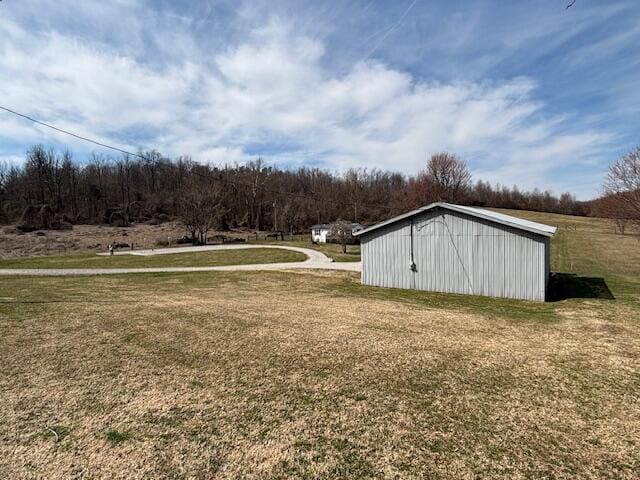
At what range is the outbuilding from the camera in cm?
1296

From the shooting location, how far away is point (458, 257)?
14312mm

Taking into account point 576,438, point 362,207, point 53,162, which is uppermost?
point 53,162

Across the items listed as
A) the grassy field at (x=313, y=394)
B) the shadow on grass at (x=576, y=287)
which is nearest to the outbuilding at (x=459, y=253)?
the shadow on grass at (x=576, y=287)

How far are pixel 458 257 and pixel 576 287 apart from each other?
564 centimetres

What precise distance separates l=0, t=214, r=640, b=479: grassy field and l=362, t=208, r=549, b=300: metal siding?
315 cm

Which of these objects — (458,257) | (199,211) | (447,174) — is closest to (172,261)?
(199,211)

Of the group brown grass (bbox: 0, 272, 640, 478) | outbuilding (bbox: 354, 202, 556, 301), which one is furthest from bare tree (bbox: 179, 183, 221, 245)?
brown grass (bbox: 0, 272, 640, 478)

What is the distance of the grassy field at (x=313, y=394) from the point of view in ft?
11.4

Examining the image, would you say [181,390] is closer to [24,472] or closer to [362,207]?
[24,472]

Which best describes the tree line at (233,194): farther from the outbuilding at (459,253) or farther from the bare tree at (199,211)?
the outbuilding at (459,253)

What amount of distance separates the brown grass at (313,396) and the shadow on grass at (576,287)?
474cm

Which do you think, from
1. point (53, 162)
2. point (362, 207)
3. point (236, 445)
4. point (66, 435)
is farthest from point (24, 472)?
point (53, 162)

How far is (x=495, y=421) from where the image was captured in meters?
4.23

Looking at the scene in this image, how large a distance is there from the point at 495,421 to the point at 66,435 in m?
4.61
